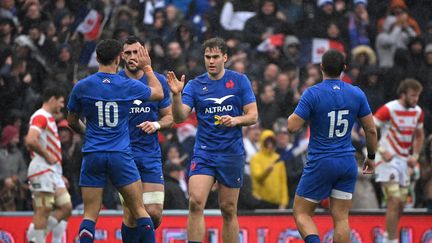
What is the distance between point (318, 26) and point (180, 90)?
9.11 meters

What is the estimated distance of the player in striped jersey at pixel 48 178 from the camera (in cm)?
1612

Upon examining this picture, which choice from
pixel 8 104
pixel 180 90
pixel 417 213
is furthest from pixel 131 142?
pixel 8 104

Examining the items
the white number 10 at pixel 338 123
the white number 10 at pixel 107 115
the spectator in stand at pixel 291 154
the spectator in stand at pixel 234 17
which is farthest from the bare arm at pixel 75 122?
the spectator in stand at pixel 234 17

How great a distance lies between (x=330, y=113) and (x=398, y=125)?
13.2 ft

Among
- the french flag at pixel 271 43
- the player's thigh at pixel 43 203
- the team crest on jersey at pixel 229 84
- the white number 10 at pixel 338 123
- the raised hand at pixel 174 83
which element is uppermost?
the french flag at pixel 271 43

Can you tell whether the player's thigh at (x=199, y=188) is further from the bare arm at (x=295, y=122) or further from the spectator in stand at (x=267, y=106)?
the spectator in stand at (x=267, y=106)

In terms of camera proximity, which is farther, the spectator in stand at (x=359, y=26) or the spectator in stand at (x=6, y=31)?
the spectator in stand at (x=359, y=26)

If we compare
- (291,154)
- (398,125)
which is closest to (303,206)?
(398,125)

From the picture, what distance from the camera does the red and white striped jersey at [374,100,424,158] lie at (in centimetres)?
1644

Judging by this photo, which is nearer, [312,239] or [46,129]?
[312,239]

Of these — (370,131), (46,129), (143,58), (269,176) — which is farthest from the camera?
(269,176)

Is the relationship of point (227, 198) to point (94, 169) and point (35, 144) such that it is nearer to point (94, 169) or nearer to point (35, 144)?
point (94, 169)

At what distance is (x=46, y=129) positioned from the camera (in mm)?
16125

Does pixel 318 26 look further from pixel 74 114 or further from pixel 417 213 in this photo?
pixel 74 114
